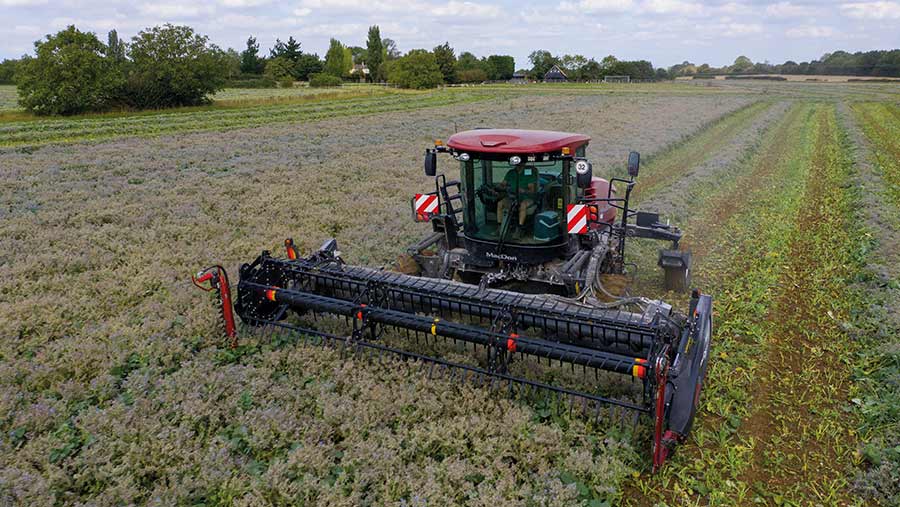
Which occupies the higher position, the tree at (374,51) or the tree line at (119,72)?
the tree at (374,51)

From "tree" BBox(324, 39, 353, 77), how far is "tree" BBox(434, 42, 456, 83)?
21059 millimetres

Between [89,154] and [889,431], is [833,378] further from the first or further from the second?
[89,154]

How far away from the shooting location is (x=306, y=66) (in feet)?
271

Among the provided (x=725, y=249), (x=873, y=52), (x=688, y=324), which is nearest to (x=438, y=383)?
(x=688, y=324)

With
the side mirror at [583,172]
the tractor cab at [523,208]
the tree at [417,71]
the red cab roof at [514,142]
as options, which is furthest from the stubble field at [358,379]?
the tree at [417,71]

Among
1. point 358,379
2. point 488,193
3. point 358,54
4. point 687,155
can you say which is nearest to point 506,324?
point 358,379

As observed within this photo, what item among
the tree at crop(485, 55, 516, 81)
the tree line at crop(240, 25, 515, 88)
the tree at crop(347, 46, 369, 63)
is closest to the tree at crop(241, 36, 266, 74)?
the tree line at crop(240, 25, 515, 88)

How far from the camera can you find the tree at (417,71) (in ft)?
216

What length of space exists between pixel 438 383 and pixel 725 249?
750 centimetres

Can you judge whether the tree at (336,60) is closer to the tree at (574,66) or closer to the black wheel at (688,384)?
the tree at (574,66)

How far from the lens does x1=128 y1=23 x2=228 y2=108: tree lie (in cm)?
3647

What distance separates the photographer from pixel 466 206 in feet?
24.8

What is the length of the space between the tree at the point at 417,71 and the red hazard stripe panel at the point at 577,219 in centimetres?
6197

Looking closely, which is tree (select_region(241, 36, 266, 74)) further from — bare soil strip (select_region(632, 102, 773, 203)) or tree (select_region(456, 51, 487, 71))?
bare soil strip (select_region(632, 102, 773, 203))
